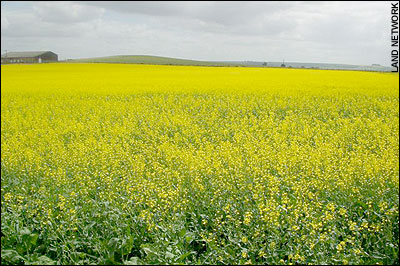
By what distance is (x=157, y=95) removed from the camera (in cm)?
1948

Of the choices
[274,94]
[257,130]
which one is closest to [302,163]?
[257,130]

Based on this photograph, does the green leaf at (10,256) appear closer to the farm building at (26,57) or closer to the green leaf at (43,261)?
the green leaf at (43,261)

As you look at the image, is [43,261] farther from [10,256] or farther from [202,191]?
[202,191]

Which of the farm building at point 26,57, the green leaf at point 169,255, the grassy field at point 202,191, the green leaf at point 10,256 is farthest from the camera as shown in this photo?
the farm building at point 26,57

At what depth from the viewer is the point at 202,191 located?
234 inches

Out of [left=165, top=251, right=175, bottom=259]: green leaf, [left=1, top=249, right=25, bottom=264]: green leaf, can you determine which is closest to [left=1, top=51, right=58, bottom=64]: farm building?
[left=1, top=249, right=25, bottom=264]: green leaf

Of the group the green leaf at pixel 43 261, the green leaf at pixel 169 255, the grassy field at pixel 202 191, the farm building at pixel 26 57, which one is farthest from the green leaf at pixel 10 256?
the farm building at pixel 26 57

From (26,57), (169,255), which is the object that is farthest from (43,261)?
(26,57)

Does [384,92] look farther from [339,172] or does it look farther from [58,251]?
[58,251]

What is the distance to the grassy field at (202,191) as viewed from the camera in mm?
4547

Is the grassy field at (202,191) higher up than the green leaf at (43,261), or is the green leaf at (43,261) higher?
the grassy field at (202,191)

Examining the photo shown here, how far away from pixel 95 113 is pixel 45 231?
987 centimetres

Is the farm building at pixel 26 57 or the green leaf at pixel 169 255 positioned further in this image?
the farm building at pixel 26 57

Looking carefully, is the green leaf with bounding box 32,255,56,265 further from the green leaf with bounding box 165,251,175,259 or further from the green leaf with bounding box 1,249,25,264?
the green leaf with bounding box 165,251,175,259
